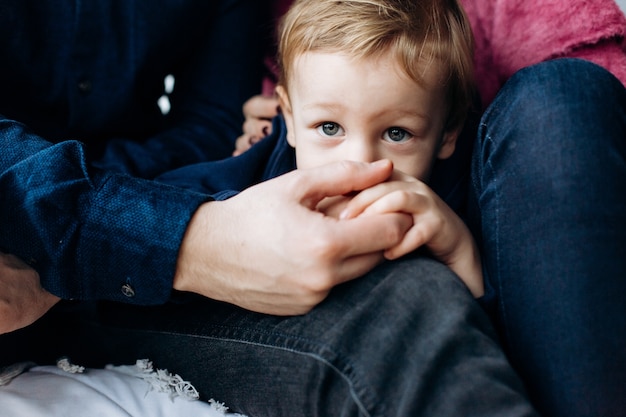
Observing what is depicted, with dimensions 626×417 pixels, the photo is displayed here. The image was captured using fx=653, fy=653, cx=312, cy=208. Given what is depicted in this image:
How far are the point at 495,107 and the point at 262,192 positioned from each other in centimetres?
35

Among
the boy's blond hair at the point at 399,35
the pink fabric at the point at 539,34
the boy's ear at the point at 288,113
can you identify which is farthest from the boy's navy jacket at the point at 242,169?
the pink fabric at the point at 539,34

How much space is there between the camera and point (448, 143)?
1085mm

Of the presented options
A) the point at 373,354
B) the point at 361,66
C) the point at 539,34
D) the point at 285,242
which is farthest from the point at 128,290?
the point at 539,34

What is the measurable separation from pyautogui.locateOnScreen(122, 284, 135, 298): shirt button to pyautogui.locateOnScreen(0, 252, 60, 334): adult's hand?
0.40ft

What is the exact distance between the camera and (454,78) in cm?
102

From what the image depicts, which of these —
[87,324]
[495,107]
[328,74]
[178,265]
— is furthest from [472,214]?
[87,324]

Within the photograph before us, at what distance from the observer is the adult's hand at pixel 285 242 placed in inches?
28.5

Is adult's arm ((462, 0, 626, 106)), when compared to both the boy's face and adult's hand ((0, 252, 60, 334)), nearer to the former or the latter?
the boy's face

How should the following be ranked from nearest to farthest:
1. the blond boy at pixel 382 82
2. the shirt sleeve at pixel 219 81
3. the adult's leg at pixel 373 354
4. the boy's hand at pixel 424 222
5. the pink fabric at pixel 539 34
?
the adult's leg at pixel 373 354
the boy's hand at pixel 424 222
the blond boy at pixel 382 82
the pink fabric at pixel 539 34
the shirt sleeve at pixel 219 81

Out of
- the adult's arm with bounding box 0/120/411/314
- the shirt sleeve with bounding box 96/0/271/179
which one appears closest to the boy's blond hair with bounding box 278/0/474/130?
the adult's arm with bounding box 0/120/411/314

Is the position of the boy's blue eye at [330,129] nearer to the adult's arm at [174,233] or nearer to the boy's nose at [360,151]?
the boy's nose at [360,151]

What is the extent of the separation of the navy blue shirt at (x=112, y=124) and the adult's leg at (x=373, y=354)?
131mm

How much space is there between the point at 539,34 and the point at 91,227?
0.78m

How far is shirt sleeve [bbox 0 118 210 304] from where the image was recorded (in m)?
0.80
